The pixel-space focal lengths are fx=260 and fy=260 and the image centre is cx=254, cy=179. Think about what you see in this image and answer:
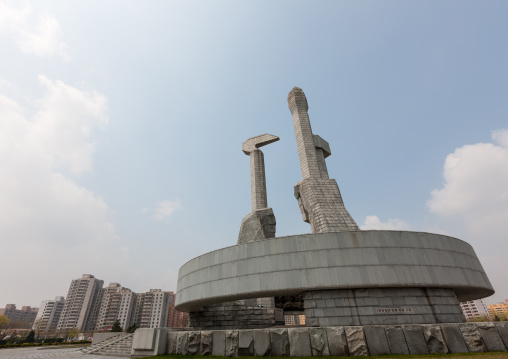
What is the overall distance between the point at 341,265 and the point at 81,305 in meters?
130

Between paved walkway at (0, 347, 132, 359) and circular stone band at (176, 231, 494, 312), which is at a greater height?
circular stone band at (176, 231, 494, 312)

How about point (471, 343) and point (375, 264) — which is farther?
point (375, 264)

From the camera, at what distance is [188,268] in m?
21.5

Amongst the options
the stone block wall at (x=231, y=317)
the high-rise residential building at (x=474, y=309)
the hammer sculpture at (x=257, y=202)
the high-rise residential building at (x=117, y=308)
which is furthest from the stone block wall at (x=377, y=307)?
the high-rise residential building at (x=474, y=309)

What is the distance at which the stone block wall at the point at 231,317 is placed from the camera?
869 inches

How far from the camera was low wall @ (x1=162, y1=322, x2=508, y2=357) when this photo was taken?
39.1 feet

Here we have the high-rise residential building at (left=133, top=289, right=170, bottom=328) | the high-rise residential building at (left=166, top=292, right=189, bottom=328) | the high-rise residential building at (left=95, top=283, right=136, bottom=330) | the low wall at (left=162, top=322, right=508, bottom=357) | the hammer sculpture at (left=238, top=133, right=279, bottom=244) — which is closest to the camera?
the low wall at (left=162, top=322, right=508, bottom=357)

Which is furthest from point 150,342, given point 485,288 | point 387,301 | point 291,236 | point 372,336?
point 485,288

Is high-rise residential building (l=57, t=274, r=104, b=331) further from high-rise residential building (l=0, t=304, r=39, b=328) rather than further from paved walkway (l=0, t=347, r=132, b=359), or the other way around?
paved walkway (l=0, t=347, r=132, b=359)

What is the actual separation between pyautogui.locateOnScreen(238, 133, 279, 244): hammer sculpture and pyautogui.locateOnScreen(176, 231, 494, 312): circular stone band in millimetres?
10428

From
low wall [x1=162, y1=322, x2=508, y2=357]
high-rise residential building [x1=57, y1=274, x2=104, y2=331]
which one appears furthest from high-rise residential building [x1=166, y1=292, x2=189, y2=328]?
low wall [x1=162, y1=322, x2=508, y2=357]

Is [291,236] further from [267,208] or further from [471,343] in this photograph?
[267,208]

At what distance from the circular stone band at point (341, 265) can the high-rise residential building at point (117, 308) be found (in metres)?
99.2

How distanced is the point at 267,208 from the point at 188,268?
42.7ft
